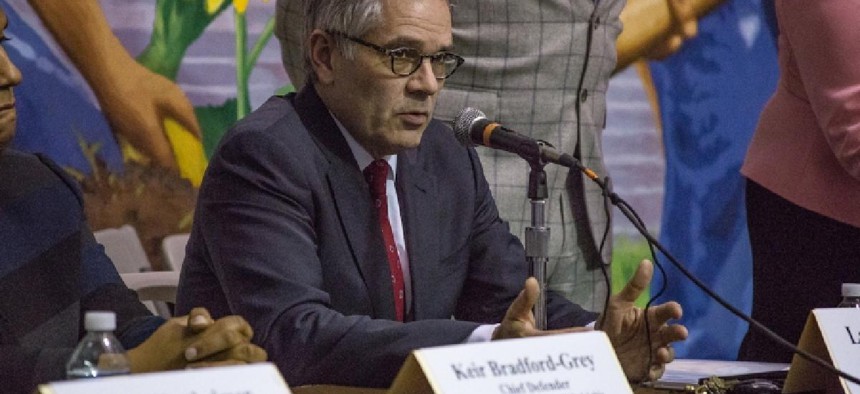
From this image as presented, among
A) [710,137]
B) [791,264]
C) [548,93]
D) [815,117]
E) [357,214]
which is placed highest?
[815,117]

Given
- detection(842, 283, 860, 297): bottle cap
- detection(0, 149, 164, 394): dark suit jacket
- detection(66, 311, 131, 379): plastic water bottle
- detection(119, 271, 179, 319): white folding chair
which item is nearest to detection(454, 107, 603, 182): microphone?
detection(842, 283, 860, 297): bottle cap

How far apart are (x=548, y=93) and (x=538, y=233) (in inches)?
38.4

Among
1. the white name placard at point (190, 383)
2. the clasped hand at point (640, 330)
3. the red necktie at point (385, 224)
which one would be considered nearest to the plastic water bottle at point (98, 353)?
the white name placard at point (190, 383)

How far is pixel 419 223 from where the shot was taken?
2.61 metres

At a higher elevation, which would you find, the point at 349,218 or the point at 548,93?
the point at 548,93

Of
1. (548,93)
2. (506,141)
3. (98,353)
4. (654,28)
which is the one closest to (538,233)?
(506,141)

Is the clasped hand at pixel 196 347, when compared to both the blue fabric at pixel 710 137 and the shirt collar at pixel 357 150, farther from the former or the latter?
the blue fabric at pixel 710 137

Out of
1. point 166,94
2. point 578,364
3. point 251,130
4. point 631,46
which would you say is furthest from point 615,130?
point 578,364

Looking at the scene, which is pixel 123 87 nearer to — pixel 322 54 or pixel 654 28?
pixel 322 54

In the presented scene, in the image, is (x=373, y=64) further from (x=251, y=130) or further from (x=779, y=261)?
(x=779, y=261)

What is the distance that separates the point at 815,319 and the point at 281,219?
2.88 feet

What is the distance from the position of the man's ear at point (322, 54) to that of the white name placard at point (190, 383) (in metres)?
1.17

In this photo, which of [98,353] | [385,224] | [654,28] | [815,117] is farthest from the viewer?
[654,28]

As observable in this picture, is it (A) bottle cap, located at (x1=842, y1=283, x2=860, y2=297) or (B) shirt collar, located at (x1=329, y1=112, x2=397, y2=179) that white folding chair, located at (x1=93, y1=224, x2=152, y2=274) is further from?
(A) bottle cap, located at (x1=842, y1=283, x2=860, y2=297)
